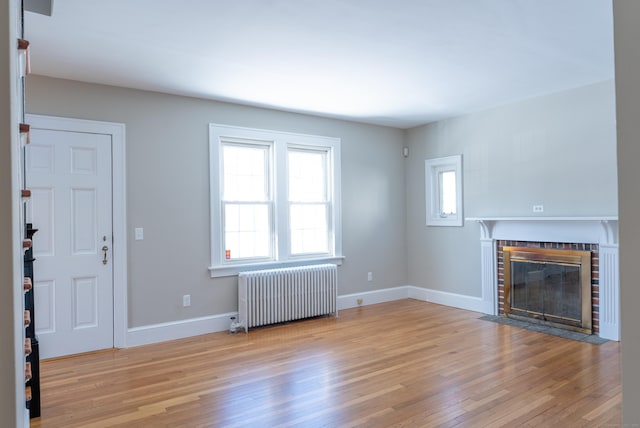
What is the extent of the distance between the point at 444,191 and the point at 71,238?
14.9 feet

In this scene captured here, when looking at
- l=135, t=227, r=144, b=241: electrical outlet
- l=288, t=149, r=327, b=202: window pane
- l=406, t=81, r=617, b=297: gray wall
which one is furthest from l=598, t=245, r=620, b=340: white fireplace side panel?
l=135, t=227, r=144, b=241: electrical outlet

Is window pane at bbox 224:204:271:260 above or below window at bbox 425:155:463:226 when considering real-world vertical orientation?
below

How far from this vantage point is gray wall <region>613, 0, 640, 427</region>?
0.79 meters

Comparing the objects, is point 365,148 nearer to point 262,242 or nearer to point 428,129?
point 428,129

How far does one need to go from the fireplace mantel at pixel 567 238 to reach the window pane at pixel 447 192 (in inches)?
20.3

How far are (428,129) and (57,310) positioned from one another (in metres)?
4.94

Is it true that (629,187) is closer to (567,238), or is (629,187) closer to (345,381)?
(345,381)

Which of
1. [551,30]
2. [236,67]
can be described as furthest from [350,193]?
[551,30]

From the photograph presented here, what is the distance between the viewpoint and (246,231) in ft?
16.1

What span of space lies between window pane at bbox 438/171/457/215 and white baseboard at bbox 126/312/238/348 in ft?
10.4

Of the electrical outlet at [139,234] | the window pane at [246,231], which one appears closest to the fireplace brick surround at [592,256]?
the window pane at [246,231]

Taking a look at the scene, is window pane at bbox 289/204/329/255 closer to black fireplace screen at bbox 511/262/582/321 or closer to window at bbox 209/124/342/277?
window at bbox 209/124/342/277

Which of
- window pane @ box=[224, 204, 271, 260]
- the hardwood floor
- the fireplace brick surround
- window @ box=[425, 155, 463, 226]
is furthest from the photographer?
window @ box=[425, 155, 463, 226]

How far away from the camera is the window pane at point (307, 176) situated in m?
5.27
